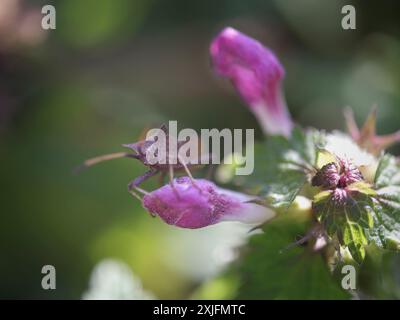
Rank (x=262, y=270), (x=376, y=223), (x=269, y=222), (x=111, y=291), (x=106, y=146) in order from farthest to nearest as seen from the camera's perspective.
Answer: (x=106, y=146), (x=111, y=291), (x=262, y=270), (x=269, y=222), (x=376, y=223)

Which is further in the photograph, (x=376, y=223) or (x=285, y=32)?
(x=285, y=32)

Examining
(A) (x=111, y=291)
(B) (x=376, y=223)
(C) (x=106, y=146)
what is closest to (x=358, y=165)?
(B) (x=376, y=223)

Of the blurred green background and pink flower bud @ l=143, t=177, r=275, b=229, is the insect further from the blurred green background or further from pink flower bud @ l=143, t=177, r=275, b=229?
the blurred green background

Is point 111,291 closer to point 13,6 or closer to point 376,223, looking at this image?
point 376,223

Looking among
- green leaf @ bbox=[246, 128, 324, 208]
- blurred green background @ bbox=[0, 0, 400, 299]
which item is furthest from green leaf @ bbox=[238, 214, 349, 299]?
blurred green background @ bbox=[0, 0, 400, 299]

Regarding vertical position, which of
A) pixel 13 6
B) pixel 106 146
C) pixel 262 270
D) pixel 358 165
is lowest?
pixel 262 270
